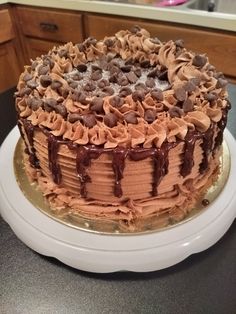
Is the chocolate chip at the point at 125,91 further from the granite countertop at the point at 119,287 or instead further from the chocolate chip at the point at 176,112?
the granite countertop at the point at 119,287

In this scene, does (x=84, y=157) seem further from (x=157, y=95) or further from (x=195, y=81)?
(x=195, y=81)

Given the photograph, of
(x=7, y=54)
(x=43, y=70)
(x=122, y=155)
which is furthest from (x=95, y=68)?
(x=7, y=54)

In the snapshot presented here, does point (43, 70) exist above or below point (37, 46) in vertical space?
above

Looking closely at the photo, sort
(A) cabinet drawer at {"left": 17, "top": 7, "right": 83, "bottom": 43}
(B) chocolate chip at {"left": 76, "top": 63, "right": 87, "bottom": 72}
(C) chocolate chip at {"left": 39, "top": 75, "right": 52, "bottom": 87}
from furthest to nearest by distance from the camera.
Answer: (A) cabinet drawer at {"left": 17, "top": 7, "right": 83, "bottom": 43}
(B) chocolate chip at {"left": 76, "top": 63, "right": 87, "bottom": 72}
(C) chocolate chip at {"left": 39, "top": 75, "right": 52, "bottom": 87}

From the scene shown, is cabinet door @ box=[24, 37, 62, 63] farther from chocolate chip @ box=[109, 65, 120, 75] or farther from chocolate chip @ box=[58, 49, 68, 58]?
chocolate chip @ box=[109, 65, 120, 75]

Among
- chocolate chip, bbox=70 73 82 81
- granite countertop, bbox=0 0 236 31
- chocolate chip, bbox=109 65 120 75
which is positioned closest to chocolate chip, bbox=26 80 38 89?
chocolate chip, bbox=70 73 82 81

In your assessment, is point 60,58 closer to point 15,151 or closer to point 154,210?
point 15,151
